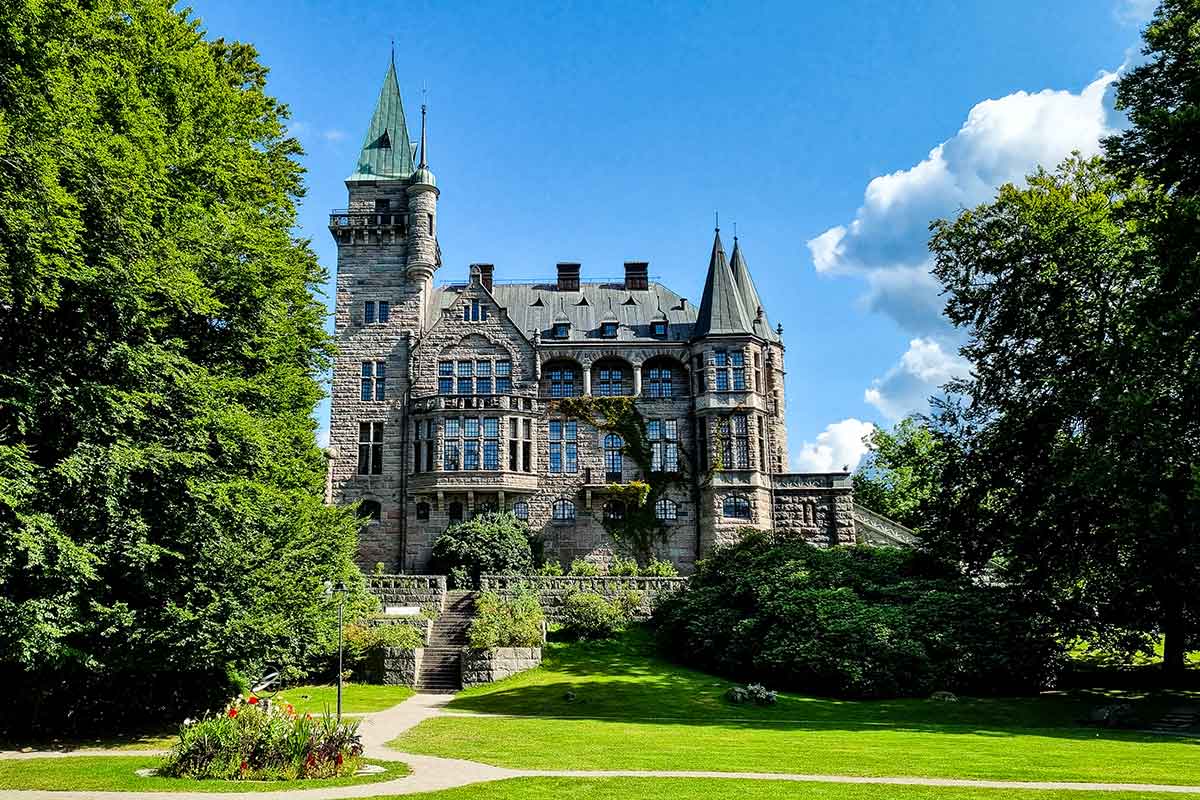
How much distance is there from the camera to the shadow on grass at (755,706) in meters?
22.2

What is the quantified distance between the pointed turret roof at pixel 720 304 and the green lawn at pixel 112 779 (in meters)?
34.3

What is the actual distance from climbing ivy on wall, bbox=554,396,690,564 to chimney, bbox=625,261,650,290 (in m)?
8.37

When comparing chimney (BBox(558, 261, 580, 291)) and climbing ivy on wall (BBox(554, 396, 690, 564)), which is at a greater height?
chimney (BBox(558, 261, 580, 291))

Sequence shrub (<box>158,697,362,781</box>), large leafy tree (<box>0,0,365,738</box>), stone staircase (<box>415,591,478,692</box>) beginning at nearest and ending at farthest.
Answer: shrub (<box>158,697,362,781</box>) < large leafy tree (<box>0,0,365,738</box>) < stone staircase (<box>415,591,478,692</box>)

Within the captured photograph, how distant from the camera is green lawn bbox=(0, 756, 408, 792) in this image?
13.9 m

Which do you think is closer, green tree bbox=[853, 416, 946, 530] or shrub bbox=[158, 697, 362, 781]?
shrub bbox=[158, 697, 362, 781]

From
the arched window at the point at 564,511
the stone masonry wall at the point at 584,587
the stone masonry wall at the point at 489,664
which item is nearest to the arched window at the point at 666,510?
the arched window at the point at 564,511

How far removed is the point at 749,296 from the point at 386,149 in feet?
74.0

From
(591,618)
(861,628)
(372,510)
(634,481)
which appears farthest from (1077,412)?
(372,510)

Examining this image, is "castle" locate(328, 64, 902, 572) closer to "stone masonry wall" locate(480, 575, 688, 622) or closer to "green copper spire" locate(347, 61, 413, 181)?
"green copper spire" locate(347, 61, 413, 181)

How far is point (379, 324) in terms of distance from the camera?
49.0 m

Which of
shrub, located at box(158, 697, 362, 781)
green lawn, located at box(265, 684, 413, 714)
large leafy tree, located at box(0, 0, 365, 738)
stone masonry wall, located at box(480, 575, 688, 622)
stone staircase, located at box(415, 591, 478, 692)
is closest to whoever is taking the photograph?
shrub, located at box(158, 697, 362, 781)

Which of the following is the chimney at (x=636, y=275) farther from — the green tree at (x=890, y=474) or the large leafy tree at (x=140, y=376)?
the large leafy tree at (x=140, y=376)

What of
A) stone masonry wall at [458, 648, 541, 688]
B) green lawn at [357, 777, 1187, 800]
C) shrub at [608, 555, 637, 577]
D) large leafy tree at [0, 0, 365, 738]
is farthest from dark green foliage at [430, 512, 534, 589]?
green lawn at [357, 777, 1187, 800]
